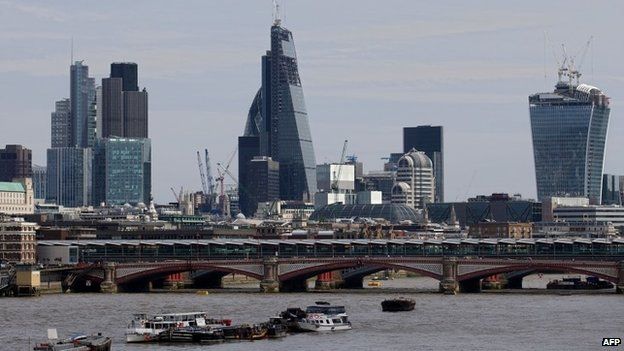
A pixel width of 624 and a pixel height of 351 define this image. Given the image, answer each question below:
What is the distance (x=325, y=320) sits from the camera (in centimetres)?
15012

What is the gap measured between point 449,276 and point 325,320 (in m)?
50.6

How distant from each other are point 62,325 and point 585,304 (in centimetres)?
5356

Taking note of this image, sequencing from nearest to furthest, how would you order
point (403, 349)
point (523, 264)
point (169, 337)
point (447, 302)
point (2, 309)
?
point (403, 349) → point (169, 337) → point (2, 309) → point (447, 302) → point (523, 264)

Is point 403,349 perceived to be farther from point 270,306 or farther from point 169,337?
point 270,306

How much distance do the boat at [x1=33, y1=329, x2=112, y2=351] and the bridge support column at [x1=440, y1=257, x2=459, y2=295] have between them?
7255cm

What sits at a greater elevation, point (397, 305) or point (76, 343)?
point (397, 305)

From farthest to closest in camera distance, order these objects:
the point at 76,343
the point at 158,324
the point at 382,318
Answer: the point at 382,318 < the point at 158,324 < the point at 76,343

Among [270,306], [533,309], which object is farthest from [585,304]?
[270,306]

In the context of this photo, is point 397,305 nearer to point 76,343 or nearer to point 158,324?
point 158,324

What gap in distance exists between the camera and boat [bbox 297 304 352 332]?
490 feet

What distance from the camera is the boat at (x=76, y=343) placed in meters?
126

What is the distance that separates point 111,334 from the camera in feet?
472

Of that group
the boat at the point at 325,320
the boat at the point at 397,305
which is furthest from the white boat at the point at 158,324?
the boat at the point at 397,305

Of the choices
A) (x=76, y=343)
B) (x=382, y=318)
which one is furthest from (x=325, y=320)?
(x=76, y=343)
